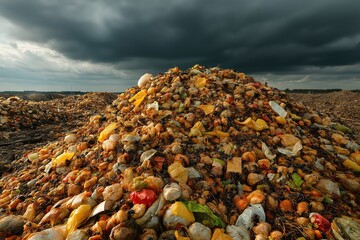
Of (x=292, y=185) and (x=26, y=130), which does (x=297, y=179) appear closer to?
(x=292, y=185)

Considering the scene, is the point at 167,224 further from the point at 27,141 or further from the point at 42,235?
the point at 27,141

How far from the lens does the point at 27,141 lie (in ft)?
24.3

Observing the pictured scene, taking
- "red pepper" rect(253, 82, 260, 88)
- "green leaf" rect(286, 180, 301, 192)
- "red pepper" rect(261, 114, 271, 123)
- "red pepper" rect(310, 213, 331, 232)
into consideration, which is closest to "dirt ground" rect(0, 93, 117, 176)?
"red pepper" rect(253, 82, 260, 88)

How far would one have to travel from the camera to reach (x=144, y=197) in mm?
2303

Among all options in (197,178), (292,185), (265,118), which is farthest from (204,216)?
(265,118)

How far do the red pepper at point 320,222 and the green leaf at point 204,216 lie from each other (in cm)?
95

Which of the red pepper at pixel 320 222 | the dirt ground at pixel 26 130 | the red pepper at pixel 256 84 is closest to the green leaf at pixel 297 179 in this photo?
the red pepper at pixel 320 222

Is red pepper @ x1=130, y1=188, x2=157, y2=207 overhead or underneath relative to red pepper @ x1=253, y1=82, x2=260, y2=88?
underneath

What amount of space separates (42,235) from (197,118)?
9.13 ft

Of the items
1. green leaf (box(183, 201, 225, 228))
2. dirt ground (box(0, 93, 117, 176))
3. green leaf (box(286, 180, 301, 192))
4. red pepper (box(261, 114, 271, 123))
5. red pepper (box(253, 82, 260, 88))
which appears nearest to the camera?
green leaf (box(183, 201, 225, 228))

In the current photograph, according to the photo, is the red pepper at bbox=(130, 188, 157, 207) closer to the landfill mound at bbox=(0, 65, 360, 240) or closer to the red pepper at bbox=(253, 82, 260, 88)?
the landfill mound at bbox=(0, 65, 360, 240)

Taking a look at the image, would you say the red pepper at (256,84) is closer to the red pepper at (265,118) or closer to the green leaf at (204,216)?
the red pepper at (265,118)

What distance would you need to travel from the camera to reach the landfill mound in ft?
7.26

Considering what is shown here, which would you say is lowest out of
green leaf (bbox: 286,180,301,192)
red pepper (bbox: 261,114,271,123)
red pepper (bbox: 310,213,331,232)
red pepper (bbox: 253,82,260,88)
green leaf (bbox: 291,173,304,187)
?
red pepper (bbox: 310,213,331,232)
